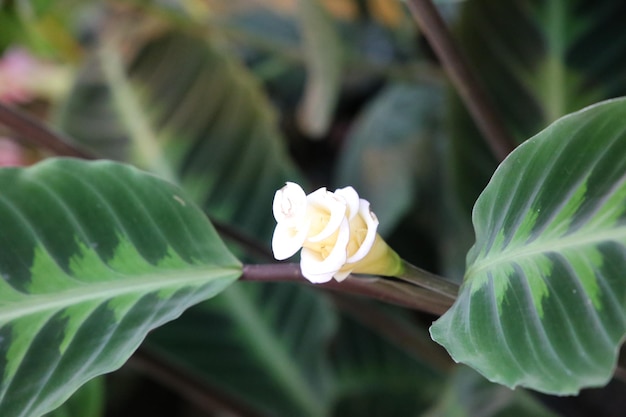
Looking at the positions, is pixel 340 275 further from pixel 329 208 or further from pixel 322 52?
pixel 322 52

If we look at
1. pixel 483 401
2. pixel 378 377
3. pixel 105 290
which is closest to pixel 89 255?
pixel 105 290

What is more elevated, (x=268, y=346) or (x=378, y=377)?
(x=268, y=346)

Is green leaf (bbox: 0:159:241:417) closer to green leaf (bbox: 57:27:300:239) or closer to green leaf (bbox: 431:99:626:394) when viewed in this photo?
green leaf (bbox: 431:99:626:394)

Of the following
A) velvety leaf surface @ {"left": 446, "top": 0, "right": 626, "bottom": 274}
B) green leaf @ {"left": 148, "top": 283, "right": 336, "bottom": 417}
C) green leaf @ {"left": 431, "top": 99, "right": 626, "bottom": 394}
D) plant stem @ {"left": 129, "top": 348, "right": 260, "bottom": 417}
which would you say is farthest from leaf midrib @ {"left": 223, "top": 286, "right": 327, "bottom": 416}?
green leaf @ {"left": 431, "top": 99, "right": 626, "bottom": 394}

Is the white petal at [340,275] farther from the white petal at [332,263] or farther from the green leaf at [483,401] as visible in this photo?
the green leaf at [483,401]

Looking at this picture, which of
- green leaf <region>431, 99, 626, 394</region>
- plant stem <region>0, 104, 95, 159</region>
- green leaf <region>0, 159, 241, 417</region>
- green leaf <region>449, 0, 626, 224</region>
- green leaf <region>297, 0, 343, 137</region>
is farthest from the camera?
green leaf <region>297, 0, 343, 137</region>

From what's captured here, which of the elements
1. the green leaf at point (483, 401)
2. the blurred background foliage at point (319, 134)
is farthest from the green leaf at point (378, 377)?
the green leaf at point (483, 401)

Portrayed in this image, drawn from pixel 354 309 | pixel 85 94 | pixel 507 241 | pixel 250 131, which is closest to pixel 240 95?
pixel 250 131
